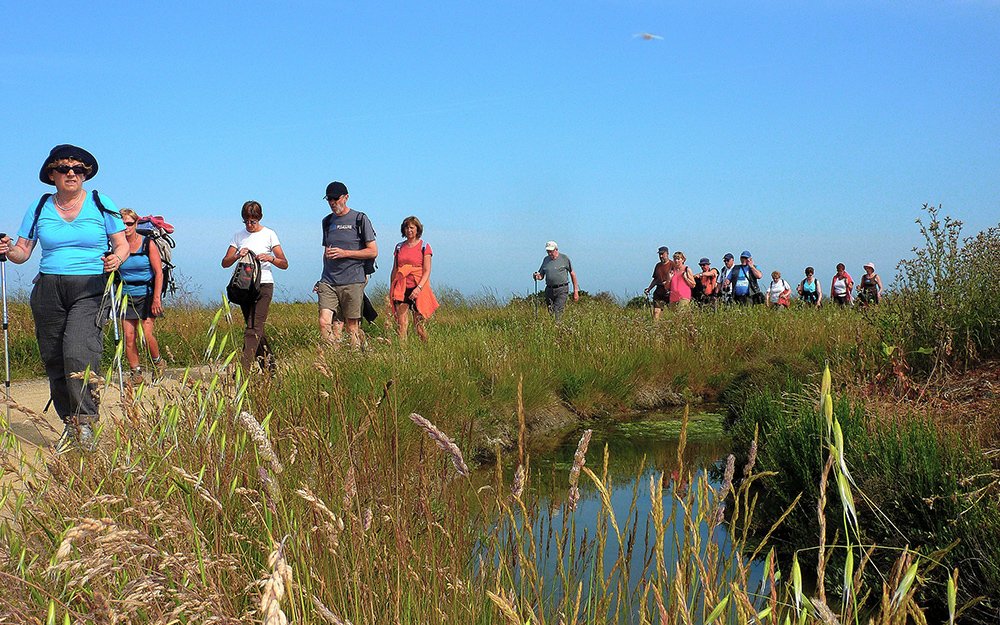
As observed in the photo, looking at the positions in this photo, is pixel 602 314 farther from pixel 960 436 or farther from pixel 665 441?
pixel 960 436

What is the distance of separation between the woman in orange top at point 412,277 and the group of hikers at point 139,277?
0.04 feet

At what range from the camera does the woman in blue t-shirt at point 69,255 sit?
5.82 metres

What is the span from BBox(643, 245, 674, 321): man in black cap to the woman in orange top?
6285 millimetres

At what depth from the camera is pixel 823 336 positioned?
40.7 feet

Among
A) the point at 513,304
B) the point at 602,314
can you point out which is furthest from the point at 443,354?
the point at 513,304

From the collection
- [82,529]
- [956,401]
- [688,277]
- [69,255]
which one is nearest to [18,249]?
[69,255]

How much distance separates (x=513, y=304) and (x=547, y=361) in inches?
372

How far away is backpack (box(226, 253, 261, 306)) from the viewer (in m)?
8.95

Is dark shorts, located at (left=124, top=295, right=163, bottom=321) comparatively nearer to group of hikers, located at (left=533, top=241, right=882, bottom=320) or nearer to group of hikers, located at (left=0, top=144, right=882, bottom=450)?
group of hikers, located at (left=0, top=144, right=882, bottom=450)

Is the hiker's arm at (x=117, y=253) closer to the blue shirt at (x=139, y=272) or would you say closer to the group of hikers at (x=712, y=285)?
the blue shirt at (x=139, y=272)

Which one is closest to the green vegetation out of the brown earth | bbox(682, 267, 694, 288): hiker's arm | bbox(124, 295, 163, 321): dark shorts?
the brown earth

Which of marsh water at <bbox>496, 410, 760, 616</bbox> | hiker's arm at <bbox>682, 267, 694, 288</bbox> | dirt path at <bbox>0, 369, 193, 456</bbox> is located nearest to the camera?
marsh water at <bbox>496, 410, 760, 616</bbox>

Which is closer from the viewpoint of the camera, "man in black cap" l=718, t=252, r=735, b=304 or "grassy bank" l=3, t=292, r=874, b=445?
"grassy bank" l=3, t=292, r=874, b=445

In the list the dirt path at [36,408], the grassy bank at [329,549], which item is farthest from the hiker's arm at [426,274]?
the grassy bank at [329,549]
